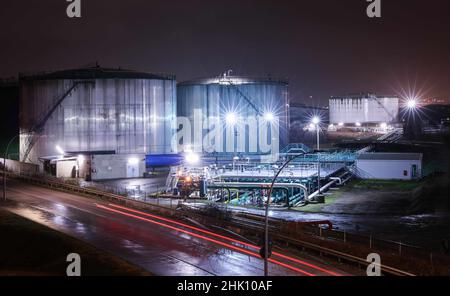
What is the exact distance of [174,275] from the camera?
24.5 metres

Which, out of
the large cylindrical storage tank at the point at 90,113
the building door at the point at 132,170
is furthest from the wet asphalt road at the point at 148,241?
the large cylindrical storage tank at the point at 90,113

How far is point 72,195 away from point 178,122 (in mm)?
30502

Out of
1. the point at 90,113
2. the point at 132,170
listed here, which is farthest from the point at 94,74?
the point at 132,170

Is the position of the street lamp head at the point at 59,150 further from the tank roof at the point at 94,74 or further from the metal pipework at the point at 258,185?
the metal pipework at the point at 258,185

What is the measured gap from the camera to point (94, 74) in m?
69.3

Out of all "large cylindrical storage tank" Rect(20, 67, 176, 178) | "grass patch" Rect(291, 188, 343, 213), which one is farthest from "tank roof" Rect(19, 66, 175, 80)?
"grass patch" Rect(291, 188, 343, 213)

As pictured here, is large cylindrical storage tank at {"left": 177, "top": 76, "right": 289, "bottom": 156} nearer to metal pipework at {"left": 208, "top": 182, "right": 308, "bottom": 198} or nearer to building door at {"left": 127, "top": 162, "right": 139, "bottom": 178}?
building door at {"left": 127, "top": 162, "right": 139, "bottom": 178}

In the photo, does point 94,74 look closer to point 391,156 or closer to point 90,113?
point 90,113

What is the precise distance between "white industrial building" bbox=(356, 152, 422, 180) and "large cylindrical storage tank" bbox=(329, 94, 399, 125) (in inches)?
4027

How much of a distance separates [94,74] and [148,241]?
139 ft

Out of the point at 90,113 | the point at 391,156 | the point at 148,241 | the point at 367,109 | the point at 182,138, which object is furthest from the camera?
the point at 367,109

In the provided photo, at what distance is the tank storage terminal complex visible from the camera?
5278 centimetres

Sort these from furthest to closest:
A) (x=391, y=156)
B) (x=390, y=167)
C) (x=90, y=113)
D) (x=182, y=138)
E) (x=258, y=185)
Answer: (x=182, y=138) < (x=90, y=113) < (x=391, y=156) < (x=390, y=167) < (x=258, y=185)

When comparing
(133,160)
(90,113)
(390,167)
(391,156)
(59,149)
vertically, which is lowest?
(390,167)
